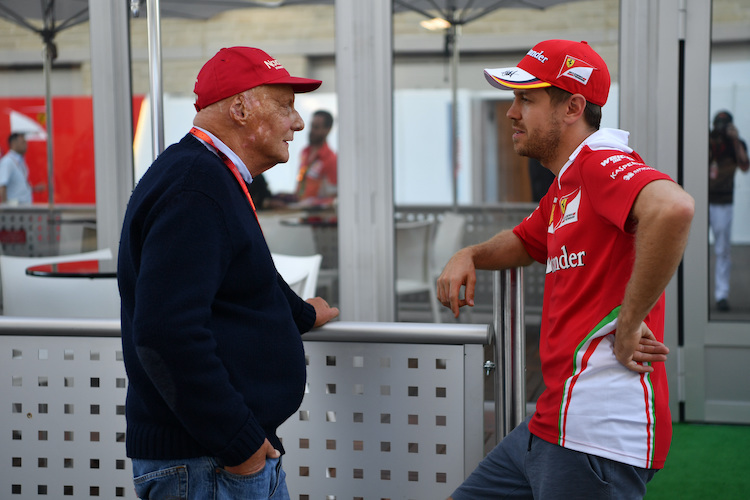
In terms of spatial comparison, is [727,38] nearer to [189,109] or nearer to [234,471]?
[189,109]

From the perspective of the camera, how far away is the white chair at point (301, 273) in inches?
160

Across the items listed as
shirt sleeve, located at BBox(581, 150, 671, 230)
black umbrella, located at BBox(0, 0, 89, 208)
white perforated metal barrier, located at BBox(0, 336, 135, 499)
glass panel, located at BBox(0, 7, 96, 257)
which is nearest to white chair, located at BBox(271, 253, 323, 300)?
glass panel, located at BBox(0, 7, 96, 257)

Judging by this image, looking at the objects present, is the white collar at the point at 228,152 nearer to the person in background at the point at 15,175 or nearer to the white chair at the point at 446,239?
the white chair at the point at 446,239

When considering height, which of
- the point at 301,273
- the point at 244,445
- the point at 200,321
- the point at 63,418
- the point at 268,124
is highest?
the point at 268,124

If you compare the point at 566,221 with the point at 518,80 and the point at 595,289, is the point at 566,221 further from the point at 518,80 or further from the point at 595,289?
the point at 518,80

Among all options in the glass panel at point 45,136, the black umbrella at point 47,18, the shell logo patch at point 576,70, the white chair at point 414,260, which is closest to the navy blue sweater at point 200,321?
the shell logo patch at point 576,70

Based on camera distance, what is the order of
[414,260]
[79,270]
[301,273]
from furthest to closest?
[414,260]
[301,273]
[79,270]

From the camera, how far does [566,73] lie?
67.7 inches

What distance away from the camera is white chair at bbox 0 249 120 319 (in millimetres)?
4090

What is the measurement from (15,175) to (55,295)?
1323 millimetres

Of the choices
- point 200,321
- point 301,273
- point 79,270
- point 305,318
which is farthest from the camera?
point 301,273

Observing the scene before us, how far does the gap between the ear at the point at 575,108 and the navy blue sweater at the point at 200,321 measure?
2.26 ft

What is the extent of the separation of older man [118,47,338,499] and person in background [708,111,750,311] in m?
3.10

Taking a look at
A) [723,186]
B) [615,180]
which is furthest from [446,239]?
[615,180]
